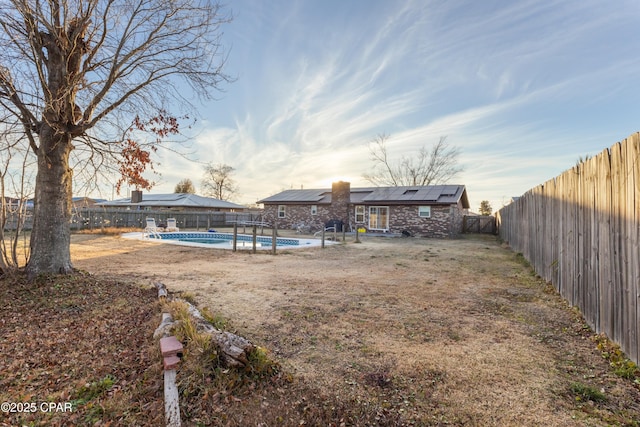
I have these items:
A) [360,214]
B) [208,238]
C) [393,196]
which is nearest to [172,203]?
[208,238]

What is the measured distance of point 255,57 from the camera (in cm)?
777

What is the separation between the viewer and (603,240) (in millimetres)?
3047

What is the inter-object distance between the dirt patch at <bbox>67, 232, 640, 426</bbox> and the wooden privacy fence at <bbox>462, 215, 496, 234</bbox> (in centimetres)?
1669

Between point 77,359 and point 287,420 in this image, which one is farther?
point 77,359

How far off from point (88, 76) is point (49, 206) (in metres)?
2.31

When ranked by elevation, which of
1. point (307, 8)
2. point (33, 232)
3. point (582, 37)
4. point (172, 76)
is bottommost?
point (33, 232)

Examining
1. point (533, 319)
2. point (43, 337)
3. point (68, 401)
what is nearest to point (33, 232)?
point (43, 337)

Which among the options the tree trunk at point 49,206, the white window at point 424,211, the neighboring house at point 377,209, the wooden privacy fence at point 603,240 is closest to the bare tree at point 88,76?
the tree trunk at point 49,206

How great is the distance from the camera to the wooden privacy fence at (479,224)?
21.5 m

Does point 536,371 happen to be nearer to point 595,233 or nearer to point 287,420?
point 595,233

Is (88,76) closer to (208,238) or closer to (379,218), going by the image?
(208,238)

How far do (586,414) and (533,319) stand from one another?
2.13m

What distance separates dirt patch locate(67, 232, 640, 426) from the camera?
2.00 m

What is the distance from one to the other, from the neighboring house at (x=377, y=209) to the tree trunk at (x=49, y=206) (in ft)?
43.1
